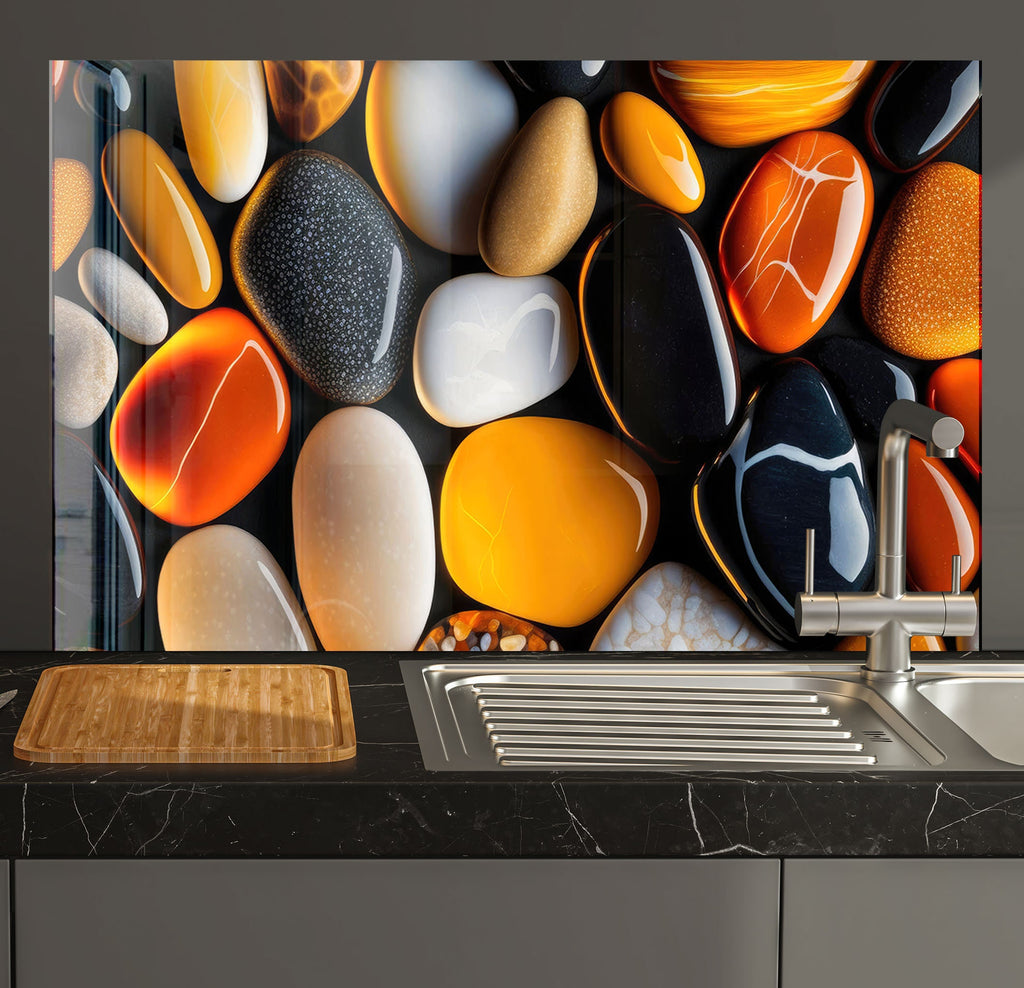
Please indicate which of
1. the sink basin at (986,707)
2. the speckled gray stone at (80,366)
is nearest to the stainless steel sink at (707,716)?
the sink basin at (986,707)

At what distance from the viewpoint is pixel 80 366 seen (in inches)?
62.3

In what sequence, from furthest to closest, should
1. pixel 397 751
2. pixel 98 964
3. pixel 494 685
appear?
pixel 494 685 < pixel 397 751 < pixel 98 964

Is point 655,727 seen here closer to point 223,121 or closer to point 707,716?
point 707,716

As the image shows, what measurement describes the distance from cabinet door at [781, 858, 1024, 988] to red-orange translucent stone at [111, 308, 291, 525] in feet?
2.89

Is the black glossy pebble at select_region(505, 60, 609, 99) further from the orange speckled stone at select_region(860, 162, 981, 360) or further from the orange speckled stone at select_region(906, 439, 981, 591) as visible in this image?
the orange speckled stone at select_region(906, 439, 981, 591)

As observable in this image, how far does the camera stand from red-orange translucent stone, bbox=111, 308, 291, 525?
1597 millimetres

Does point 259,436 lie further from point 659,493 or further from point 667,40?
point 667,40

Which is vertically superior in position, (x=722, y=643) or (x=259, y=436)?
(x=259, y=436)

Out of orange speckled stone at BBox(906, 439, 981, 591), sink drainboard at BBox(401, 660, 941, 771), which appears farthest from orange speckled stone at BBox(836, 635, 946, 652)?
sink drainboard at BBox(401, 660, 941, 771)

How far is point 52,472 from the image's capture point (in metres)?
1.59

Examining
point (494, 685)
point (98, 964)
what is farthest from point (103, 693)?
point (494, 685)

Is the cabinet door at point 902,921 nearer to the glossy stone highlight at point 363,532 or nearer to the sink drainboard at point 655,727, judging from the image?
the sink drainboard at point 655,727

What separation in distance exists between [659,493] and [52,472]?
0.80 meters

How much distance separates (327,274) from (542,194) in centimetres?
30
